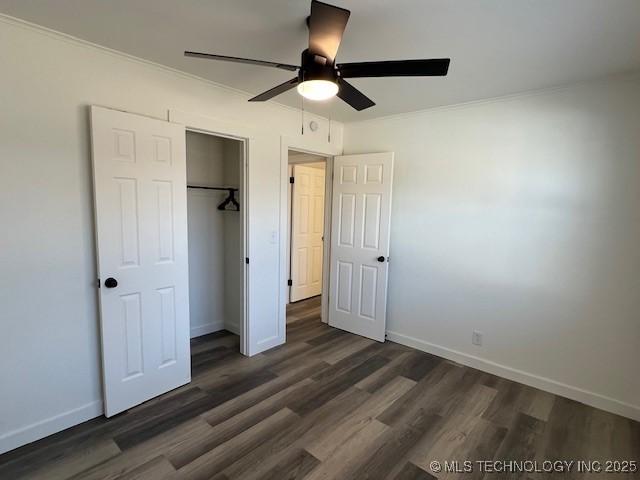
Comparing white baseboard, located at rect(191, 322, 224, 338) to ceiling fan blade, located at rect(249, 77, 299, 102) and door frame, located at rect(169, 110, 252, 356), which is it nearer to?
door frame, located at rect(169, 110, 252, 356)

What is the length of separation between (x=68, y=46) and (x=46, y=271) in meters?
1.39

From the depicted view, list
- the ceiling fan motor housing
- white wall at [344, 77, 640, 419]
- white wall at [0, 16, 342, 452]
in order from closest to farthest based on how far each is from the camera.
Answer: the ceiling fan motor housing, white wall at [0, 16, 342, 452], white wall at [344, 77, 640, 419]

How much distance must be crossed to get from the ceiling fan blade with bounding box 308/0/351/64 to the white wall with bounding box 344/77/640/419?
199 cm

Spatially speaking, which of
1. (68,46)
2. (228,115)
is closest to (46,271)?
(68,46)

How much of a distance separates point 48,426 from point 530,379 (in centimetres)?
363

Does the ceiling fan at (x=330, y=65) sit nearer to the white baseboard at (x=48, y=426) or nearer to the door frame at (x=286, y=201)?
the door frame at (x=286, y=201)

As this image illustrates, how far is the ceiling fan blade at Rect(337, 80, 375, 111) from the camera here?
1.82 meters

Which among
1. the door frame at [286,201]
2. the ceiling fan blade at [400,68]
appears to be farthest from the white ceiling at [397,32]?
the door frame at [286,201]

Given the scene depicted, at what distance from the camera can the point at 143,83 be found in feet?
7.78

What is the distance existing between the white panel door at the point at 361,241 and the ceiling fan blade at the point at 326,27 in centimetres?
200

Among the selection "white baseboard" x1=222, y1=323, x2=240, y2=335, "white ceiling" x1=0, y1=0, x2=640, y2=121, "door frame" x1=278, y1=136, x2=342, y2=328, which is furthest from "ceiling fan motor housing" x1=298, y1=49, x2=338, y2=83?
"white baseboard" x1=222, y1=323, x2=240, y2=335

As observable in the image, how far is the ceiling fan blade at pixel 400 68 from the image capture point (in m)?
1.49

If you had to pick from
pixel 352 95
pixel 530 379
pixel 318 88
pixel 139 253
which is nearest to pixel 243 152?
pixel 139 253

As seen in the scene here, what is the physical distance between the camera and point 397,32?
187 centimetres
